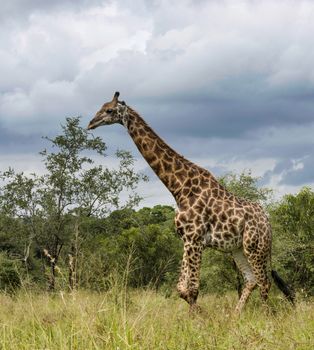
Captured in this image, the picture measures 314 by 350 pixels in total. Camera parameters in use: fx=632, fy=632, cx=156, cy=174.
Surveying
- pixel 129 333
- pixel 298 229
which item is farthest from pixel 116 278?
pixel 298 229

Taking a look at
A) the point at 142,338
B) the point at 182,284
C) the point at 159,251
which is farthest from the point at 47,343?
the point at 159,251

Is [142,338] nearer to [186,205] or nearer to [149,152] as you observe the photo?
[186,205]

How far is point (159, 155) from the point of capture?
12.1 meters

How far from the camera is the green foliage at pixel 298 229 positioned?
2008 cm

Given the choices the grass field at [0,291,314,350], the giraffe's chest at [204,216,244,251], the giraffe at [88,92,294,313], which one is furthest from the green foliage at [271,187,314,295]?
the grass field at [0,291,314,350]

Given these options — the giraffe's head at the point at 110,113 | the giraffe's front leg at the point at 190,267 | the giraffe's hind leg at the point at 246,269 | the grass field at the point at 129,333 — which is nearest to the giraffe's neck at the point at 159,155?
the giraffe's head at the point at 110,113

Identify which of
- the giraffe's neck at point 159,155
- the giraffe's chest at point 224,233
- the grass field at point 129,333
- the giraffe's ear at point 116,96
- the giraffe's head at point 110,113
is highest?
the giraffe's ear at point 116,96

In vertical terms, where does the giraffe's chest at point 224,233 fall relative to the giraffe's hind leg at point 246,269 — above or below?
above

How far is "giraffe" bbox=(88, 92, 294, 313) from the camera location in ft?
36.4

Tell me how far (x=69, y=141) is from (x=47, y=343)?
22.1m

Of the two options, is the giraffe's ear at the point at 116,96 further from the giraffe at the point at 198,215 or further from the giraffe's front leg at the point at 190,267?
the giraffe's front leg at the point at 190,267

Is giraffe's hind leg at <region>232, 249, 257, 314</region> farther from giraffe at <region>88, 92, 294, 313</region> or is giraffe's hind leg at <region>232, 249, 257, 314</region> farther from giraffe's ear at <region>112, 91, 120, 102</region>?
giraffe's ear at <region>112, 91, 120, 102</region>

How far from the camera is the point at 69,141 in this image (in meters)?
28.0

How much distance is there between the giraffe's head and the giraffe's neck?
0.57 feet
